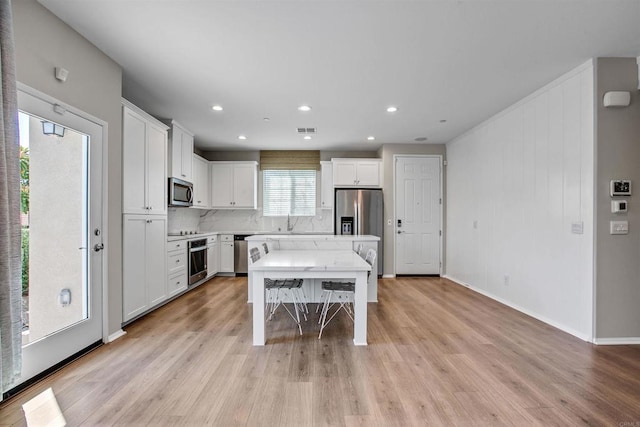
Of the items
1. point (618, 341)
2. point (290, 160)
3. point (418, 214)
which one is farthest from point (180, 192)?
point (618, 341)

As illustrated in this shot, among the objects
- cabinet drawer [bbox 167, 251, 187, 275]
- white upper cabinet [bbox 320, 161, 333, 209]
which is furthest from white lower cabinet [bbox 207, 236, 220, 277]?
white upper cabinet [bbox 320, 161, 333, 209]

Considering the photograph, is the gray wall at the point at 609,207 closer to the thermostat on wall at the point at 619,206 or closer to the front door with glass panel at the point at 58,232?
the thermostat on wall at the point at 619,206

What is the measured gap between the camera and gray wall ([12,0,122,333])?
195 centimetres

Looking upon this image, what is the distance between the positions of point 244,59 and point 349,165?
346cm

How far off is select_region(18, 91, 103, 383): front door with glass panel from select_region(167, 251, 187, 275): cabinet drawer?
133 cm

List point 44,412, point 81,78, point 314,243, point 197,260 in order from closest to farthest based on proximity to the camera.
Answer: point 44,412 → point 81,78 → point 314,243 → point 197,260

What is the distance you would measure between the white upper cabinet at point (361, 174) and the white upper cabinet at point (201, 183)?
2.58 metres

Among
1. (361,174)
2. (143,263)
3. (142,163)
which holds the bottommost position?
(143,263)

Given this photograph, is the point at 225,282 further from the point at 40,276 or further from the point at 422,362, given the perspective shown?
the point at 422,362

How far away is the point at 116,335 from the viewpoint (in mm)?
2791

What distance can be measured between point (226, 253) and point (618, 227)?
556 centimetres

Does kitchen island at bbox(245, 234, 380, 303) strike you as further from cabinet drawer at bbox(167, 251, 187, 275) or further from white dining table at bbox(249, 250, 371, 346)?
white dining table at bbox(249, 250, 371, 346)

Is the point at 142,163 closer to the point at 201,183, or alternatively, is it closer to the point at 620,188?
the point at 201,183

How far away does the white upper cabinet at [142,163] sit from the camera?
118 inches
